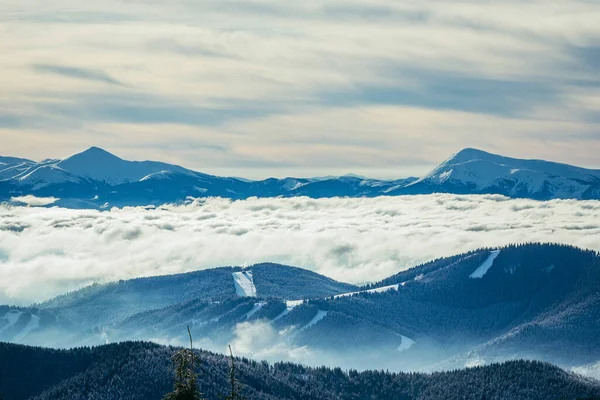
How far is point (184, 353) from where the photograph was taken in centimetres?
11919

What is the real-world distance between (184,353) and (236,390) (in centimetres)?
654

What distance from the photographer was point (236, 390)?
12038cm

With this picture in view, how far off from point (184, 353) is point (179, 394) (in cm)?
599

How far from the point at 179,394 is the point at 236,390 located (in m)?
6.52

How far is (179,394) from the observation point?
122812 millimetres
